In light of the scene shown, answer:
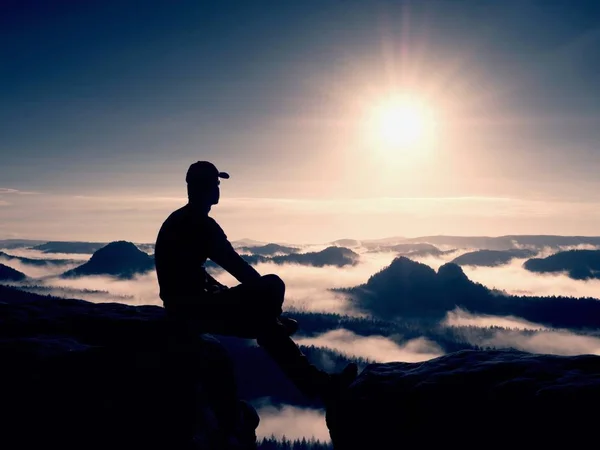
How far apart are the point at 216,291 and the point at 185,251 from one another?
1.38 m

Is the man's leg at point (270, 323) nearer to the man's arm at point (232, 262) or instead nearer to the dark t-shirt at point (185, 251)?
the man's arm at point (232, 262)

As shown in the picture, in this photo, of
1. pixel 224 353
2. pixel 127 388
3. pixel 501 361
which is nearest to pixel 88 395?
pixel 127 388

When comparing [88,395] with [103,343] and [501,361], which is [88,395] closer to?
[103,343]

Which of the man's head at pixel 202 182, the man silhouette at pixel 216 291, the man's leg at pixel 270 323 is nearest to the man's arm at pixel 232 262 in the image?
the man silhouette at pixel 216 291

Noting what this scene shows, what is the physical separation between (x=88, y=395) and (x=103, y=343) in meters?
1.74

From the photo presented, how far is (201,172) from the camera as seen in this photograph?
1073 cm

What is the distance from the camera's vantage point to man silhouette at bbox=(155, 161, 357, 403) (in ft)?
32.3

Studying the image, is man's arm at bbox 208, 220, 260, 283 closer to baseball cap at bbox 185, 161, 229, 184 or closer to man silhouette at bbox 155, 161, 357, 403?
man silhouette at bbox 155, 161, 357, 403

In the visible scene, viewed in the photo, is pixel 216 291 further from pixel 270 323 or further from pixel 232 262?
pixel 270 323

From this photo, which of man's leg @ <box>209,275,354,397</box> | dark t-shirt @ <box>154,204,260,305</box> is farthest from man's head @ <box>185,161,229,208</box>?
man's leg @ <box>209,275,354,397</box>

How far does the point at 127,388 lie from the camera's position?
993 cm

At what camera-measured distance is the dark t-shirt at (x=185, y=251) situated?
10.5 metres

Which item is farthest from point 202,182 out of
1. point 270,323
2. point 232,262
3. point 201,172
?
point 270,323

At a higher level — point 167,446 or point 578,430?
point 578,430
